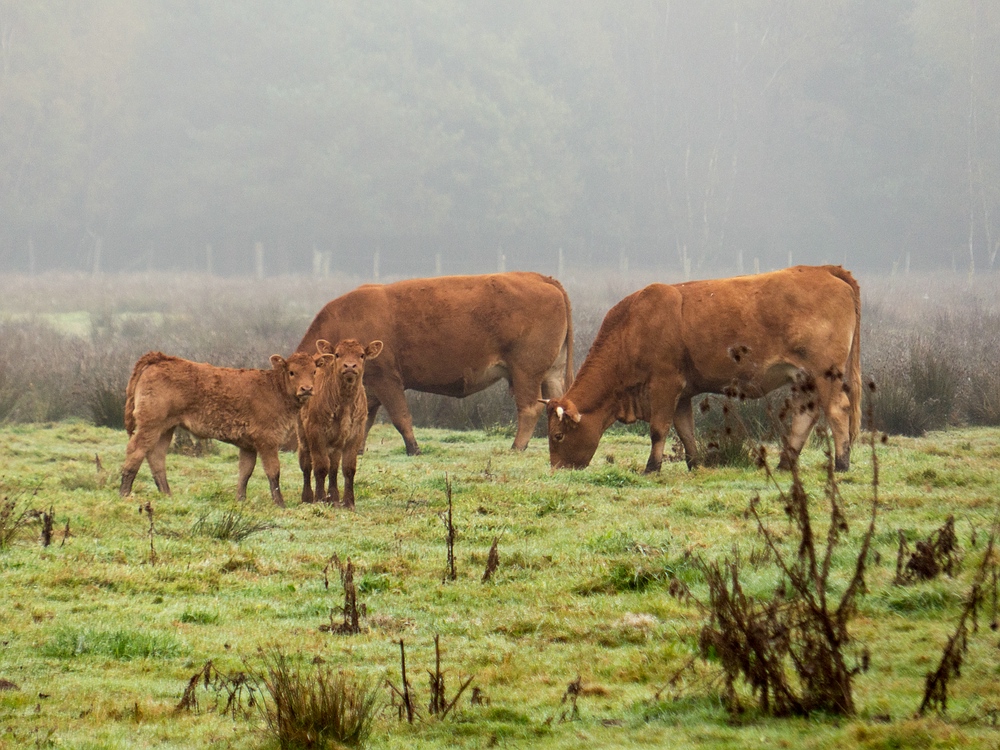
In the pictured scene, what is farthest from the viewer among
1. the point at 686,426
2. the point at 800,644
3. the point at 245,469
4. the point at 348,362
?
the point at 686,426

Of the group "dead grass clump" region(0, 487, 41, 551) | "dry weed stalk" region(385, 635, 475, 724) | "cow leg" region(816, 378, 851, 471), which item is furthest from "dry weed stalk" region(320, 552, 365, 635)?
"cow leg" region(816, 378, 851, 471)

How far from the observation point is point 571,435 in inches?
522

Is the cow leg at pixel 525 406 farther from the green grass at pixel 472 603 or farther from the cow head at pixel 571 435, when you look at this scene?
the green grass at pixel 472 603

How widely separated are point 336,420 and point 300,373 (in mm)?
521

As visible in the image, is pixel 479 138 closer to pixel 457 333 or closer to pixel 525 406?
pixel 457 333

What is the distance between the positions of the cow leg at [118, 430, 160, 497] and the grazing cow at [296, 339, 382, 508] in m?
1.32

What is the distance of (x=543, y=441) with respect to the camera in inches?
674

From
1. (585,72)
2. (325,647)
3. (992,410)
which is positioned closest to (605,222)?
(585,72)

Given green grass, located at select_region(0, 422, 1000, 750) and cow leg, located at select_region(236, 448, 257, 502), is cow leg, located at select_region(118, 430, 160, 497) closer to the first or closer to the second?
green grass, located at select_region(0, 422, 1000, 750)

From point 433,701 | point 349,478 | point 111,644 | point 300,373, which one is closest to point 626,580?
point 433,701

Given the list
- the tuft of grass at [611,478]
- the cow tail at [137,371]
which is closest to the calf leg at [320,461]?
the cow tail at [137,371]

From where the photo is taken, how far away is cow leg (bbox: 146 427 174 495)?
11.2m

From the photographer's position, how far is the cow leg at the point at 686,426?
43.4ft

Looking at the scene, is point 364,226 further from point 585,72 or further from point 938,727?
point 938,727
